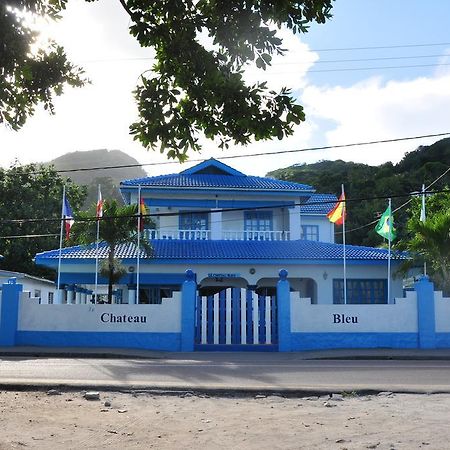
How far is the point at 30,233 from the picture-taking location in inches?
1641

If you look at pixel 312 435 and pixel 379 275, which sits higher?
pixel 379 275

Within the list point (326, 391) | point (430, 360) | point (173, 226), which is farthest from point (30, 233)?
point (326, 391)

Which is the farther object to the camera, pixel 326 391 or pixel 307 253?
pixel 307 253

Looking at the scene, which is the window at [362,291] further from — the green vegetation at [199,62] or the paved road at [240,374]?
the green vegetation at [199,62]

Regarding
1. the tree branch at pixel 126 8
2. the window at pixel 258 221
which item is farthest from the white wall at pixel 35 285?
the tree branch at pixel 126 8

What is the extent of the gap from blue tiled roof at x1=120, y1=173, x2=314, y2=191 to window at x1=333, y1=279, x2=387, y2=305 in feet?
15.2

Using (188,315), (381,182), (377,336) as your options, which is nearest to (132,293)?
(188,315)

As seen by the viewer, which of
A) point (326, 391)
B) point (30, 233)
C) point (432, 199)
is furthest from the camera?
point (30, 233)

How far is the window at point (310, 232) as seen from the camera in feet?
106

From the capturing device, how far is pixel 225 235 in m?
27.6

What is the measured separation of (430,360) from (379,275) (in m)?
10.6

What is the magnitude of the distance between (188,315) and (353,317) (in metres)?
5.13

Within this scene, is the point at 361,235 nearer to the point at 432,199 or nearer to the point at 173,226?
the point at 432,199

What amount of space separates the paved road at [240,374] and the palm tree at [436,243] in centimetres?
572
